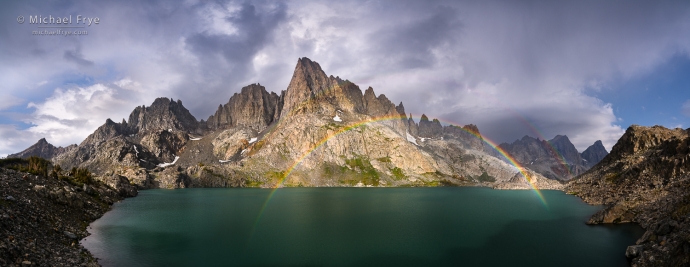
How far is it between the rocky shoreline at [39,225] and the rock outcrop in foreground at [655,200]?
54.5 meters

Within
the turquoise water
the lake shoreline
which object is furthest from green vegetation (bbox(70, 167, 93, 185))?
the lake shoreline

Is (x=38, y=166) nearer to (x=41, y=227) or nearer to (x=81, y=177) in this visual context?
(x=81, y=177)

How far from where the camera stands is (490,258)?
3866cm

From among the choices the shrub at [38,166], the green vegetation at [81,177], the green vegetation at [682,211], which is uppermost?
the shrub at [38,166]

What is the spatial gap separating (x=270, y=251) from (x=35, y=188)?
134ft

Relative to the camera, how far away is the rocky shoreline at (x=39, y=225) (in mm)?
25875

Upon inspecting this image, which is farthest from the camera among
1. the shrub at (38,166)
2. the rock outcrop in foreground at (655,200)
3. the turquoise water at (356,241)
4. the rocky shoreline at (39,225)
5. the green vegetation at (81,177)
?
the green vegetation at (81,177)

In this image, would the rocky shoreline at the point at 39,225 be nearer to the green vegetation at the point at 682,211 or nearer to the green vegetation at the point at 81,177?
the green vegetation at the point at 81,177

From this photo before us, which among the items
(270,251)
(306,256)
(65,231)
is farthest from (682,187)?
(65,231)

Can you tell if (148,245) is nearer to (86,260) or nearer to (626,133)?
(86,260)

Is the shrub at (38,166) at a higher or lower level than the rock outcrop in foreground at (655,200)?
higher

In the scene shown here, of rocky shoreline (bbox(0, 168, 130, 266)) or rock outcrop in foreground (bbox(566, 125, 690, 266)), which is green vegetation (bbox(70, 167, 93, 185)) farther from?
rock outcrop in foreground (bbox(566, 125, 690, 266))

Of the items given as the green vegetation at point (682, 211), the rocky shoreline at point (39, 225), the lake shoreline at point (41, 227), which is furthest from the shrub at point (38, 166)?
the green vegetation at point (682, 211)

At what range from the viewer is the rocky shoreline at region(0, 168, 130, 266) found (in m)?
25.9
